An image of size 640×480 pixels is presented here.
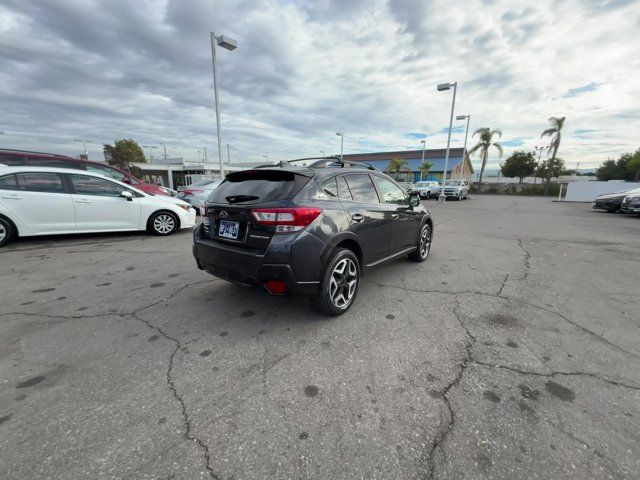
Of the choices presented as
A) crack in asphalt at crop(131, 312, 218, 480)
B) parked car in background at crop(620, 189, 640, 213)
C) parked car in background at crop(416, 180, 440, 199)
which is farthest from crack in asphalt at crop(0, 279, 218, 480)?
parked car in background at crop(416, 180, 440, 199)

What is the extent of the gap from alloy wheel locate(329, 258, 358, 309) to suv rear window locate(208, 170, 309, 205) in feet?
3.09

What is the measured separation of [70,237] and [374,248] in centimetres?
725

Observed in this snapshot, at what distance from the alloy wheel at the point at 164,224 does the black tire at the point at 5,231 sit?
8.14 feet

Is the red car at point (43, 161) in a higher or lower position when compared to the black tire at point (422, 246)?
higher

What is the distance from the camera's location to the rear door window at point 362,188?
11.7 ft

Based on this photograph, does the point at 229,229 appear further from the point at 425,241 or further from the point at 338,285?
the point at 425,241

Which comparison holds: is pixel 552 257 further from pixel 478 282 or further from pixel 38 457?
pixel 38 457

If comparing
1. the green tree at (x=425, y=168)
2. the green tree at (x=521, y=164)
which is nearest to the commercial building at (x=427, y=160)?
the green tree at (x=425, y=168)

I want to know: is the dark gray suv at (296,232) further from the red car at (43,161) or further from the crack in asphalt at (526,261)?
the red car at (43,161)

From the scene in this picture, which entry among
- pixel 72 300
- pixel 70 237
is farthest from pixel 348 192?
pixel 70 237

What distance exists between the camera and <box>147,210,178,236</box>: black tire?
7193 mm

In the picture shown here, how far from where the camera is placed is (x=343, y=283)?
128 inches


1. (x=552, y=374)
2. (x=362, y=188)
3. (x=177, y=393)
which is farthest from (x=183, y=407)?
(x=362, y=188)

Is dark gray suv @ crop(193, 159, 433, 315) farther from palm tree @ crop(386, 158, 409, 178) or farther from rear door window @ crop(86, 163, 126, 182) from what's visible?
palm tree @ crop(386, 158, 409, 178)
